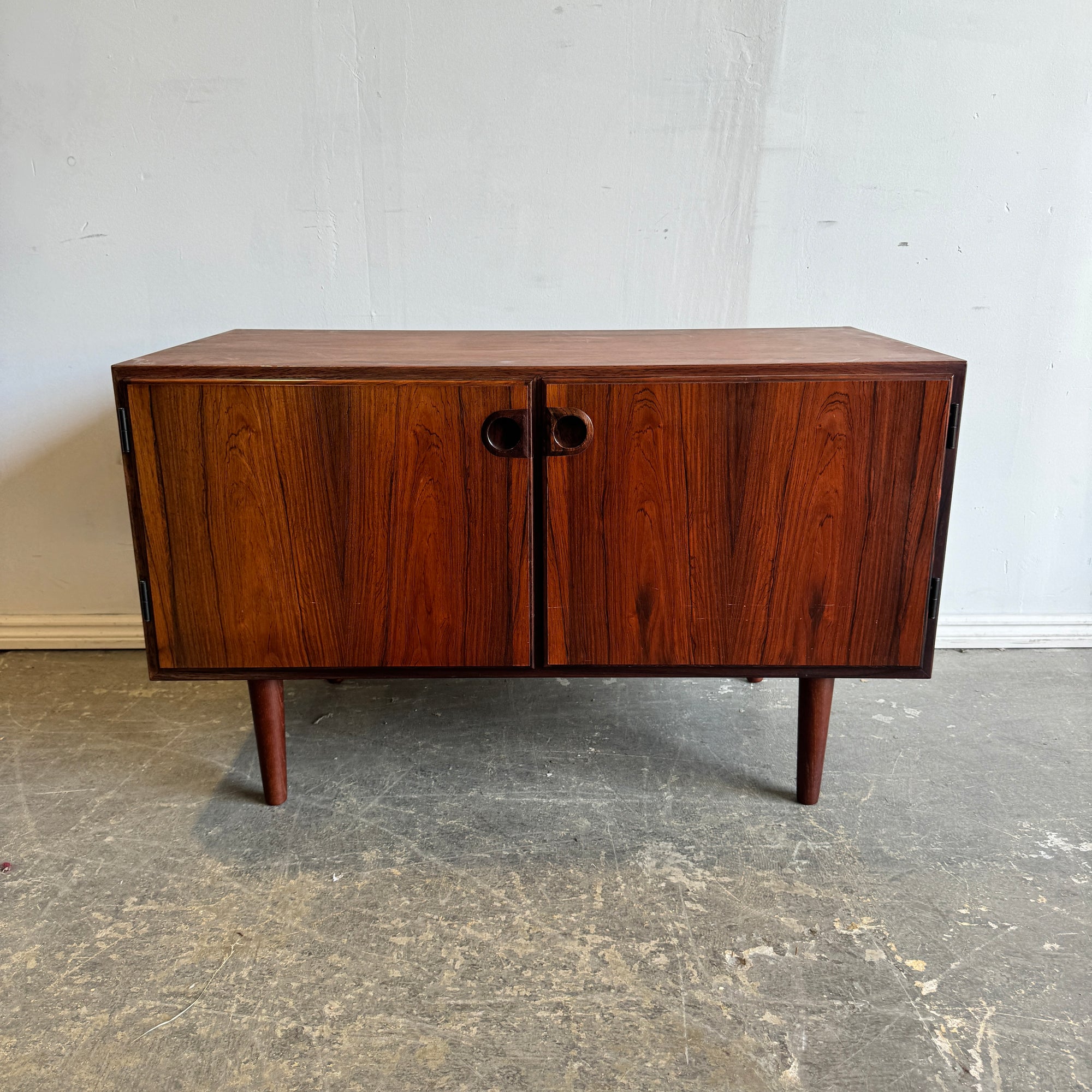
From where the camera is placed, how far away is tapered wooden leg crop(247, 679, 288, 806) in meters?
1.25

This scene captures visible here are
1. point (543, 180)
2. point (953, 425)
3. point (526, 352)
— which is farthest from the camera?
point (543, 180)

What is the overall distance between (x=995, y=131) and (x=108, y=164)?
161cm

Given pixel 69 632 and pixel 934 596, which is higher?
pixel 934 596

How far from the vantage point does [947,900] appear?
1.09 m

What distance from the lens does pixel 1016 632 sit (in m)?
1.84

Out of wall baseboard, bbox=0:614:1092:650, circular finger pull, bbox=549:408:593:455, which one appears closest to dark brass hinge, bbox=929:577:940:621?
circular finger pull, bbox=549:408:593:455

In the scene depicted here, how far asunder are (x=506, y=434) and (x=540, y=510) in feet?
0.35

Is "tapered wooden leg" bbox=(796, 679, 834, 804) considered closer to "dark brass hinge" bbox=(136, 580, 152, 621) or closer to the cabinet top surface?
the cabinet top surface

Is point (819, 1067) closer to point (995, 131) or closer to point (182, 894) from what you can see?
point (182, 894)

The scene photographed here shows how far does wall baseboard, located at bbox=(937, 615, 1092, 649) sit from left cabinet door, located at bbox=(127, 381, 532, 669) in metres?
1.11

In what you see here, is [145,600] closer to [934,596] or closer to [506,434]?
[506,434]

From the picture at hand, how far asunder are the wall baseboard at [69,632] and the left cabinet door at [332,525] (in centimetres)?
74

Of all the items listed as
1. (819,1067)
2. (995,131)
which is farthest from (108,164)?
(819,1067)

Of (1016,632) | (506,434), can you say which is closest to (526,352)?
(506,434)
